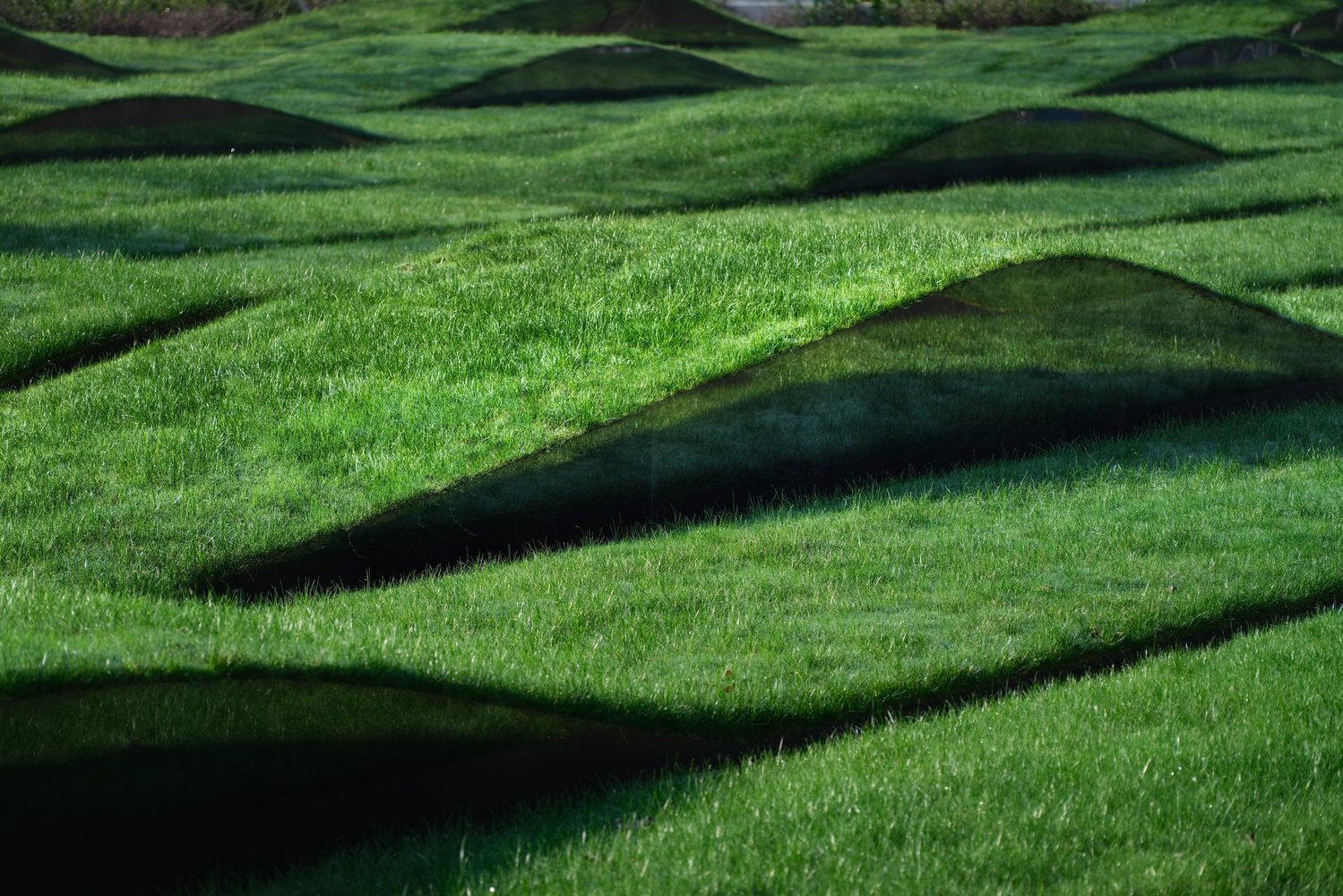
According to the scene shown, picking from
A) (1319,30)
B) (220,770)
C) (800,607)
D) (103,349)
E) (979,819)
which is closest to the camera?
(979,819)

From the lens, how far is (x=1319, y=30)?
33.9m

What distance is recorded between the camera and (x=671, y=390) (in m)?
9.40

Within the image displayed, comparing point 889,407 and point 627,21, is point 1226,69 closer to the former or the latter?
point 627,21

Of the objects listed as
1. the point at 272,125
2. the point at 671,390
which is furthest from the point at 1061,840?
the point at 272,125

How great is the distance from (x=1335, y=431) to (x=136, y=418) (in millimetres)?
9448

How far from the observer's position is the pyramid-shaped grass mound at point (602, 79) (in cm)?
2806

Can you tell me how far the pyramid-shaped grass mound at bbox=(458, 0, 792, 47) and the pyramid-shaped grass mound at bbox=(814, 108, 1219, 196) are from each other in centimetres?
1827

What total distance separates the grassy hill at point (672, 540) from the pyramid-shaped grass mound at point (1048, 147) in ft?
7.33

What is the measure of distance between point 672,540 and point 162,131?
16478 mm

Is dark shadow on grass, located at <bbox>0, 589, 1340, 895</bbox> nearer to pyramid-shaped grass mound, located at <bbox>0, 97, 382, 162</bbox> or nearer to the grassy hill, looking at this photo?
the grassy hill

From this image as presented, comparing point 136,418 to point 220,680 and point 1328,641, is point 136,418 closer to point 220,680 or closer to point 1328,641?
point 220,680

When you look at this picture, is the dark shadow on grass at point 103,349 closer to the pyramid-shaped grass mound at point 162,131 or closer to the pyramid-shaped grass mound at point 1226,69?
the pyramid-shaped grass mound at point 162,131

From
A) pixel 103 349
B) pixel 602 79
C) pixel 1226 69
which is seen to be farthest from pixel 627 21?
pixel 103 349

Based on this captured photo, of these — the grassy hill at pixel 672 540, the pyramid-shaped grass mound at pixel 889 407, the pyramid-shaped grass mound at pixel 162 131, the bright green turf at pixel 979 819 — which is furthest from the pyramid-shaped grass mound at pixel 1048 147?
the bright green turf at pixel 979 819
